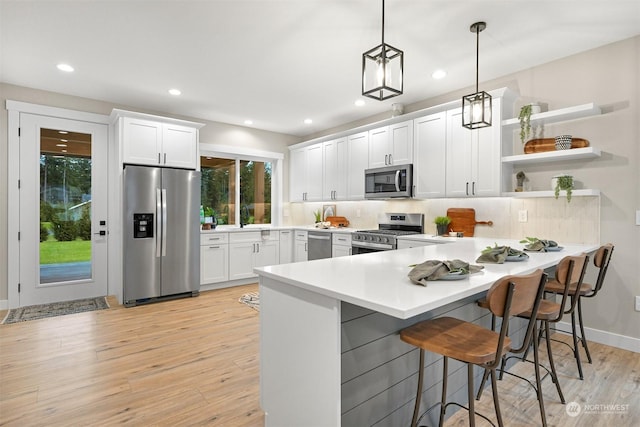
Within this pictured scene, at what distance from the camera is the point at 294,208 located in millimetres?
→ 6672

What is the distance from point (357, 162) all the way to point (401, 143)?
2.80ft

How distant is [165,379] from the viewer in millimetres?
2426

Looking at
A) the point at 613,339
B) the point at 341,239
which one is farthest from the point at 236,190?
the point at 613,339

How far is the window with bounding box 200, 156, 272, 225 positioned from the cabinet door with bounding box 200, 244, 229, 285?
79 cm

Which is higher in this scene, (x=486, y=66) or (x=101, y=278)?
(x=486, y=66)

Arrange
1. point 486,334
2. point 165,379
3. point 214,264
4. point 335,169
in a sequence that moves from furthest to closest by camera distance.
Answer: point 335,169 → point 214,264 → point 165,379 → point 486,334

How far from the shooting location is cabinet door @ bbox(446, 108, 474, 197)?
375 cm

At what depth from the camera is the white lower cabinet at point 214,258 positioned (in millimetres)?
4996

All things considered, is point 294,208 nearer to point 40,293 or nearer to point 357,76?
point 357,76

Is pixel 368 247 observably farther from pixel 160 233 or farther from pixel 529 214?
pixel 160 233

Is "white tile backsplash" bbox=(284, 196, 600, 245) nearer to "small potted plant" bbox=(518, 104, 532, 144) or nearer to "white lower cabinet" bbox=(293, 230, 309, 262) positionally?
"small potted plant" bbox=(518, 104, 532, 144)

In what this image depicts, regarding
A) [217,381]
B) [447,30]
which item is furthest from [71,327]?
[447,30]

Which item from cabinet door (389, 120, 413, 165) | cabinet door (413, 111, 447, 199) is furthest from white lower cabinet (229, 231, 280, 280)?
cabinet door (413, 111, 447, 199)

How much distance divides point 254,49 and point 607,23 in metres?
2.96
